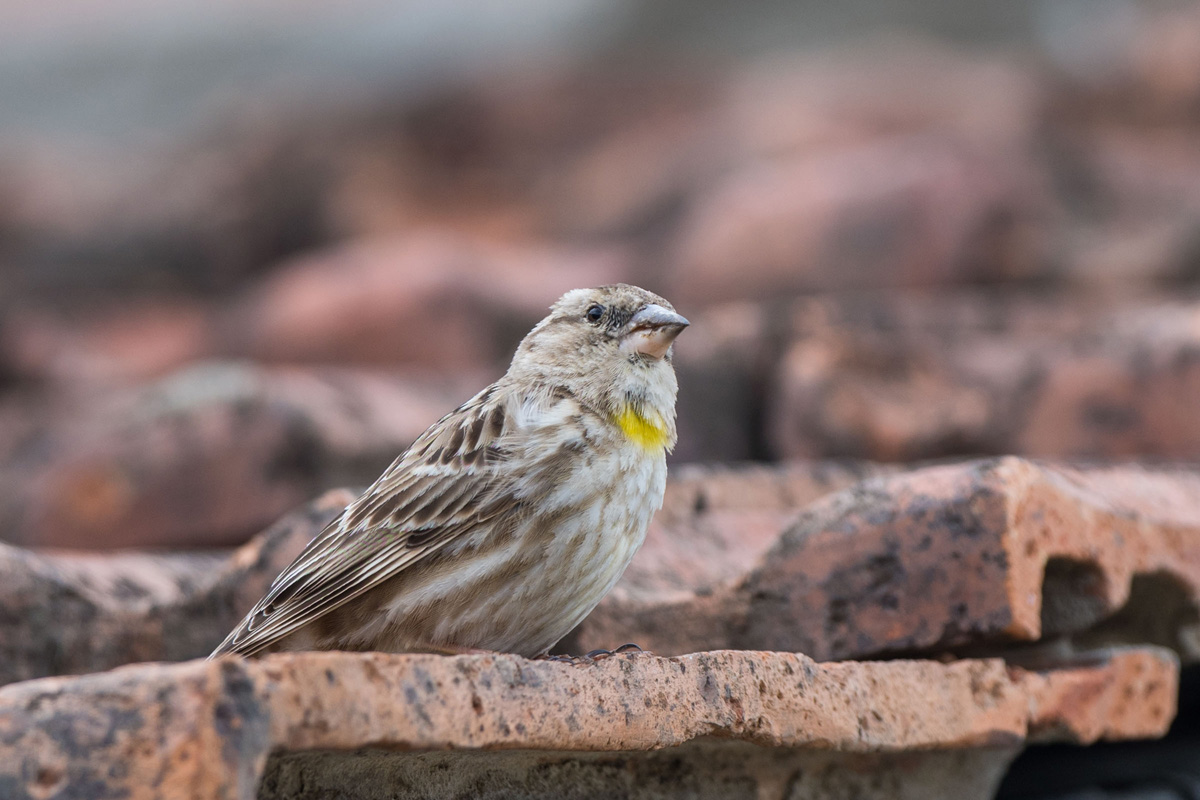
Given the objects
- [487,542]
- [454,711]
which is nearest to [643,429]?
[487,542]

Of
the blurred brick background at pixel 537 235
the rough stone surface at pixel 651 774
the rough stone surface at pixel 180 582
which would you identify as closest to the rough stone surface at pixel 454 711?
the rough stone surface at pixel 651 774

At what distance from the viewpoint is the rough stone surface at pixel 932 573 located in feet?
8.93

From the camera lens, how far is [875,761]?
2.76 metres

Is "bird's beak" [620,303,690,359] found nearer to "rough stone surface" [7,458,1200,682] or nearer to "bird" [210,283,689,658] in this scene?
"bird" [210,283,689,658]

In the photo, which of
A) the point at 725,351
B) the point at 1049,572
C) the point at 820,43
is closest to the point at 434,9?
the point at 820,43

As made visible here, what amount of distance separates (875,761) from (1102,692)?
1.87 ft

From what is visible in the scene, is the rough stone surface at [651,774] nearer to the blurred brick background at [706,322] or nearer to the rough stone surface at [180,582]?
the blurred brick background at [706,322]

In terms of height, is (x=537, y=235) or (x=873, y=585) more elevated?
(x=537, y=235)

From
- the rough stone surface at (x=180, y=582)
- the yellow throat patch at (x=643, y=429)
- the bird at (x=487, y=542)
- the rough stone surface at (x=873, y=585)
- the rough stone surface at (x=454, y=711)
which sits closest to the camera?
the rough stone surface at (x=454, y=711)

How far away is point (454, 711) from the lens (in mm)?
1791

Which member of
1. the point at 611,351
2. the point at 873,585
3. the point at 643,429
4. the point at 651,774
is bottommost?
the point at 651,774

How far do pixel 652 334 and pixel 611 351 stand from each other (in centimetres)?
9

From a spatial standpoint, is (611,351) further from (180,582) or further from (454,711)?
(180,582)

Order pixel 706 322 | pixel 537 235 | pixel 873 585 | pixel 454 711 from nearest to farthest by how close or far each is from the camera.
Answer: pixel 454 711 < pixel 873 585 < pixel 706 322 < pixel 537 235
